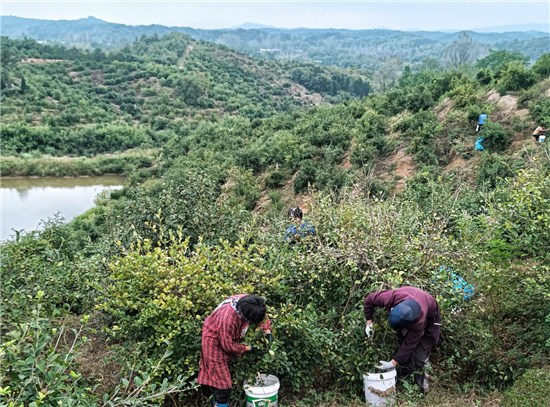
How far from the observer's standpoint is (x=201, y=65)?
6688 centimetres

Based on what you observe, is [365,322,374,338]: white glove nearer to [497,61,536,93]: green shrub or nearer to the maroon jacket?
the maroon jacket

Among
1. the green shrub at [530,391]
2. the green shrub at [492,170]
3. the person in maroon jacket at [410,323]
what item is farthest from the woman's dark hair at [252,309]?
the green shrub at [492,170]

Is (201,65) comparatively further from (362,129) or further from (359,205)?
(359,205)

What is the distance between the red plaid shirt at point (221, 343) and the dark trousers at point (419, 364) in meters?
1.59

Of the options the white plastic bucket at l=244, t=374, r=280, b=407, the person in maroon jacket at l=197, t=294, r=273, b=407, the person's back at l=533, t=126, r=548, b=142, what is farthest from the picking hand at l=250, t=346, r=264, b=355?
the person's back at l=533, t=126, r=548, b=142

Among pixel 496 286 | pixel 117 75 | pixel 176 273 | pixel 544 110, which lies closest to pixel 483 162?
pixel 544 110

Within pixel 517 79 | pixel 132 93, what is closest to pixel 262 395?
pixel 517 79

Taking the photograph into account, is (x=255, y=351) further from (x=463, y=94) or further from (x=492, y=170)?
(x=463, y=94)

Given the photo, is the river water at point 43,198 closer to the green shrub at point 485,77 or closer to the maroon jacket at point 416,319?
the green shrub at point 485,77

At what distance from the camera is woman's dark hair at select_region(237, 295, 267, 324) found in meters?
3.78

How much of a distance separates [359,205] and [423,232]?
966 millimetres

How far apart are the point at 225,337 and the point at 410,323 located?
62.8 inches

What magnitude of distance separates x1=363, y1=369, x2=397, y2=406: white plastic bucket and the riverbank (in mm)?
29090

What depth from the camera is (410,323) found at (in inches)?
156
